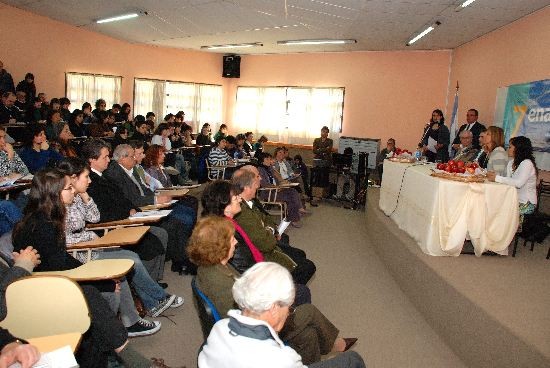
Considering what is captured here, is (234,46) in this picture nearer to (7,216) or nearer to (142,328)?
(7,216)

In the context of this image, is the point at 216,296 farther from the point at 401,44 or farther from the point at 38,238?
Result: the point at 401,44

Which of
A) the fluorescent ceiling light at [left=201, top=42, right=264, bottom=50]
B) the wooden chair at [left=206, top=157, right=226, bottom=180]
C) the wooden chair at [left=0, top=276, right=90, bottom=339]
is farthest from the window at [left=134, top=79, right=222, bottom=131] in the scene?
the wooden chair at [left=0, top=276, right=90, bottom=339]

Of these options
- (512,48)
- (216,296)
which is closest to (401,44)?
(512,48)

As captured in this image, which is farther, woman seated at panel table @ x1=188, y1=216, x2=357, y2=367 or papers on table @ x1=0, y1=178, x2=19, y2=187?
papers on table @ x1=0, y1=178, x2=19, y2=187

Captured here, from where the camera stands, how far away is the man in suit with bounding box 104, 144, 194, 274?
4.43m

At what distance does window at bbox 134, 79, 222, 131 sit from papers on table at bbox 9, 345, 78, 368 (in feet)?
36.3

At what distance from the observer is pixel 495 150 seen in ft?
16.0

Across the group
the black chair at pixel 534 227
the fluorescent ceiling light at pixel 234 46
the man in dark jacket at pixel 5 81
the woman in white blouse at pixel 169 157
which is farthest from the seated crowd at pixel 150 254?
the fluorescent ceiling light at pixel 234 46

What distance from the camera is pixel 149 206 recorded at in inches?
170

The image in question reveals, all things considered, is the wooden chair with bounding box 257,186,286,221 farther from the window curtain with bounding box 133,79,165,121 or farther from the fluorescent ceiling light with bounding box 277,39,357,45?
the window curtain with bounding box 133,79,165,121

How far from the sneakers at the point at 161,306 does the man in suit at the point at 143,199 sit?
74 centimetres

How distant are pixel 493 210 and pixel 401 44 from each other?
687 cm

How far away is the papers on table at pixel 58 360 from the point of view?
1.54 metres

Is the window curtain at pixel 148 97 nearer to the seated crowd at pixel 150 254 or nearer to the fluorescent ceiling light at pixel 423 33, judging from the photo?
the seated crowd at pixel 150 254
